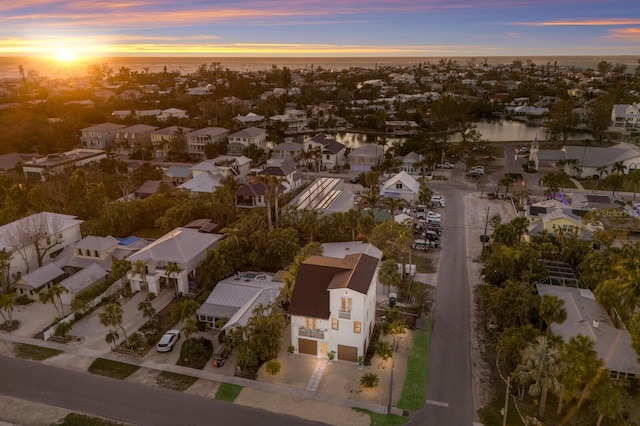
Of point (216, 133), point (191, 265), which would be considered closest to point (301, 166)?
point (216, 133)

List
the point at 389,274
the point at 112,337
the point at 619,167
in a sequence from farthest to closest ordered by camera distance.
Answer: the point at 619,167
the point at 389,274
the point at 112,337

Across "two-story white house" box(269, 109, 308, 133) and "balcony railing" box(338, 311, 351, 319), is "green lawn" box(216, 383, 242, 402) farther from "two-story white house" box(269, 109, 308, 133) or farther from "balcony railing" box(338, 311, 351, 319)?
"two-story white house" box(269, 109, 308, 133)

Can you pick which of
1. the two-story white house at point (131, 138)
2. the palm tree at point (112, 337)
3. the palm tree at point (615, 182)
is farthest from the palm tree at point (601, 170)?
the two-story white house at point (131, 138)

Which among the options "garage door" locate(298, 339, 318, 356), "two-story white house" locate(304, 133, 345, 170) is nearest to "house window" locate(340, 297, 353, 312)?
"garage door" locate(298, 339, 318, 356)

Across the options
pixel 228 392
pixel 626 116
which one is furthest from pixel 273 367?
pixel 626 116

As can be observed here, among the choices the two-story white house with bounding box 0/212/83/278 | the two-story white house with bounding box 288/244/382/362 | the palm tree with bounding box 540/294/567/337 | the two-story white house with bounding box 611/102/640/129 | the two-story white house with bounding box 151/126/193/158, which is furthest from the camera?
the two-story white house with bounding box 611/102/640/129

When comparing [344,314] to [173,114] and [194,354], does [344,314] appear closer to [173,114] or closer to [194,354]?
[194,354]

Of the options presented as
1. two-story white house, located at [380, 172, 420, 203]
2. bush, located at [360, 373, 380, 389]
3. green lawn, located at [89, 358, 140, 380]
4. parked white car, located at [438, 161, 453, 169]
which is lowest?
green lawn, located at [89, 358, 140, 380]
